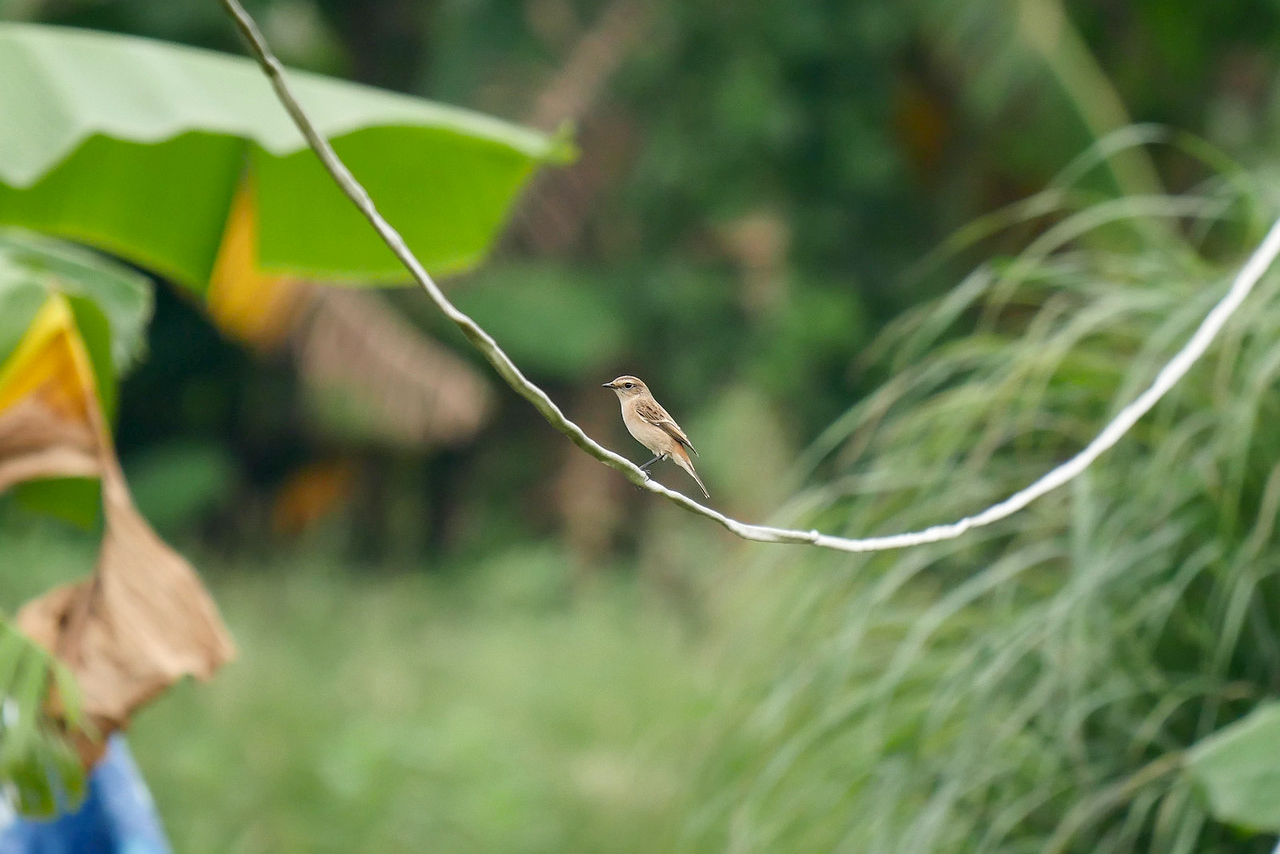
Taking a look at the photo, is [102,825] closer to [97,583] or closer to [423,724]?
[97,583]

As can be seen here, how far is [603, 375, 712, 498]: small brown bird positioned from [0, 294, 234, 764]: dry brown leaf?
174cm

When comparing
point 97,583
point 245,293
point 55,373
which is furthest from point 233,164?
point 245,293

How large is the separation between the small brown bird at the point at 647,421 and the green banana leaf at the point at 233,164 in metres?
1.58

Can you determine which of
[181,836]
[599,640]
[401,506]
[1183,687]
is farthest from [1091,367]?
[401,506]

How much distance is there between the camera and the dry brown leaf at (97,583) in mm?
2541

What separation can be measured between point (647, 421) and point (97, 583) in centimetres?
192

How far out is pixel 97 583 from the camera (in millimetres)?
2666

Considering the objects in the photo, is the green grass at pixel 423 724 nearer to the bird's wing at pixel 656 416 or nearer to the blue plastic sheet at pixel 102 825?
the blue plastic sheet at pixel 102 825

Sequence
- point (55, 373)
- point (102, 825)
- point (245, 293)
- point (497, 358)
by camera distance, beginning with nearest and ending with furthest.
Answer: point (497, 358), point (55, 373), point (102, 825), point (245, 293)

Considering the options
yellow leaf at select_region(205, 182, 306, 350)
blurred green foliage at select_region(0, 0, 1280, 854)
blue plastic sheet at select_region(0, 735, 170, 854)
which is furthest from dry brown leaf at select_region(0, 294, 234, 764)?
yellow leaf at select_region(205, 182, 306, 350)

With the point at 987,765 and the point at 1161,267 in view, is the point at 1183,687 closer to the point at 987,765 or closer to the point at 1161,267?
the point at 987,765

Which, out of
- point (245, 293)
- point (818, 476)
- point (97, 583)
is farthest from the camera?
point (245, 293)

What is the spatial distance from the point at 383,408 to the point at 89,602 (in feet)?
20.7

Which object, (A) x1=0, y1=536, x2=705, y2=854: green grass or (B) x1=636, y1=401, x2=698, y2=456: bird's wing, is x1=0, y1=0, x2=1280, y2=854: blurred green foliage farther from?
(B) x1=636, y1=401, x2=698, y2=456: bird's wing
